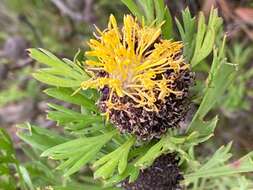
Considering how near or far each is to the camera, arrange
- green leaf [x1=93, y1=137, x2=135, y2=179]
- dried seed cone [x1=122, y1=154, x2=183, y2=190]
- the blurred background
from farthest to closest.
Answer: the blurred background
dried seed cone [x1=122, y1=154, x2=183, y2=190]
green leaf [x1=93, y1=137, x2=135, y2=179]

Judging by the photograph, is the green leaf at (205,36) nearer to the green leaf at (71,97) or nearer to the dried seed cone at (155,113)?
the dried seed cone at (155,113)

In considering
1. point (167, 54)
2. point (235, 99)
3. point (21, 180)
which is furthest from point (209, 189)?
point (167, 54)

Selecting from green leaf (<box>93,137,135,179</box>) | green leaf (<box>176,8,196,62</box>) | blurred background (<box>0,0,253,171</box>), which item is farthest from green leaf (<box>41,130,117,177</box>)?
blurred background (<box>0,0,253,171</box>)

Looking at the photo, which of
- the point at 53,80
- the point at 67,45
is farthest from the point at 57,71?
the point at 67,45

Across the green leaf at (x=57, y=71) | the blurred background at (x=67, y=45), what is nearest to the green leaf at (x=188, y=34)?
the green leaf at (x=57, y=71)

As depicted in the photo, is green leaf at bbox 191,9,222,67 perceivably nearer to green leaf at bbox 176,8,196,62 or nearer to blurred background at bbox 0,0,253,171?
green leaf at bbox 176,8,196,62

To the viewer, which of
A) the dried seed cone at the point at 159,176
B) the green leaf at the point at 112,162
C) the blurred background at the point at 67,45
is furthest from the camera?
the blurred background at the point at 67,45
